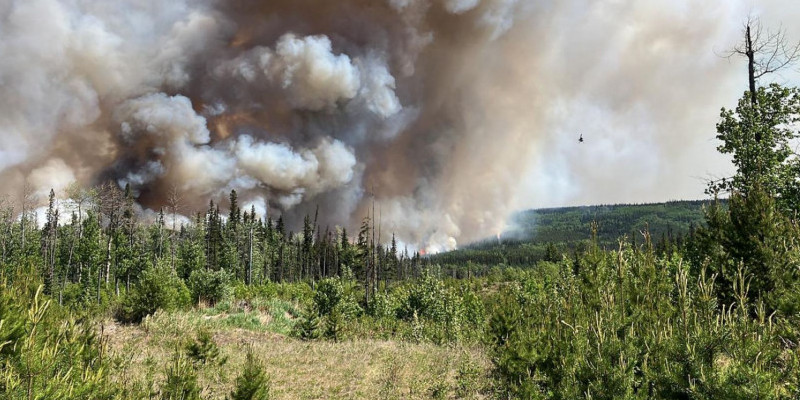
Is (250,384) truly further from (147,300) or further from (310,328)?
(147,300)

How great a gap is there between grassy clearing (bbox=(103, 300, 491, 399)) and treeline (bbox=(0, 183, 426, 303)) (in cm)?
992

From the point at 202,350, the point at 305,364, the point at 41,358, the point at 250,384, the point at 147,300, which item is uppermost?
the point at 41,358

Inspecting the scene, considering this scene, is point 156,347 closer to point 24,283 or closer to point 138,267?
point 24,283

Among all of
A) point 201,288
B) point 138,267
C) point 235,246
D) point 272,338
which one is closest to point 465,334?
point 272,338

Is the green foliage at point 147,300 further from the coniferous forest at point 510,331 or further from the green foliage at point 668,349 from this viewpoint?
the green foliage at point 668,349

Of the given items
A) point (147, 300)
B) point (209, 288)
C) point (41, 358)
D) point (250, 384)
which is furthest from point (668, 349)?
point (209, 288)

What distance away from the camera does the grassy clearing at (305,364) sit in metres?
12.2

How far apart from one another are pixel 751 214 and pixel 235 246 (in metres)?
81.2

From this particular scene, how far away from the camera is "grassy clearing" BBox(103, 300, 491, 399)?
40.1 ft

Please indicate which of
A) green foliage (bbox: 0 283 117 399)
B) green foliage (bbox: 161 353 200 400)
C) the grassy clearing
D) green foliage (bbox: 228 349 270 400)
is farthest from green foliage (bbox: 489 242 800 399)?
green foliage (bbox: 0 283 117 399)

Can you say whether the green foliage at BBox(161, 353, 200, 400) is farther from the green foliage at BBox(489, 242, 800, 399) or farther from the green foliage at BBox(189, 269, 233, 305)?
the green foliage at BBox(189, 269, 233, 305)

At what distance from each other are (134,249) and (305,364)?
56.3m

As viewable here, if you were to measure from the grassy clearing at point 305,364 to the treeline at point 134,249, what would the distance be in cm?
992

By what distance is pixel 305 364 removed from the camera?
1583cm
